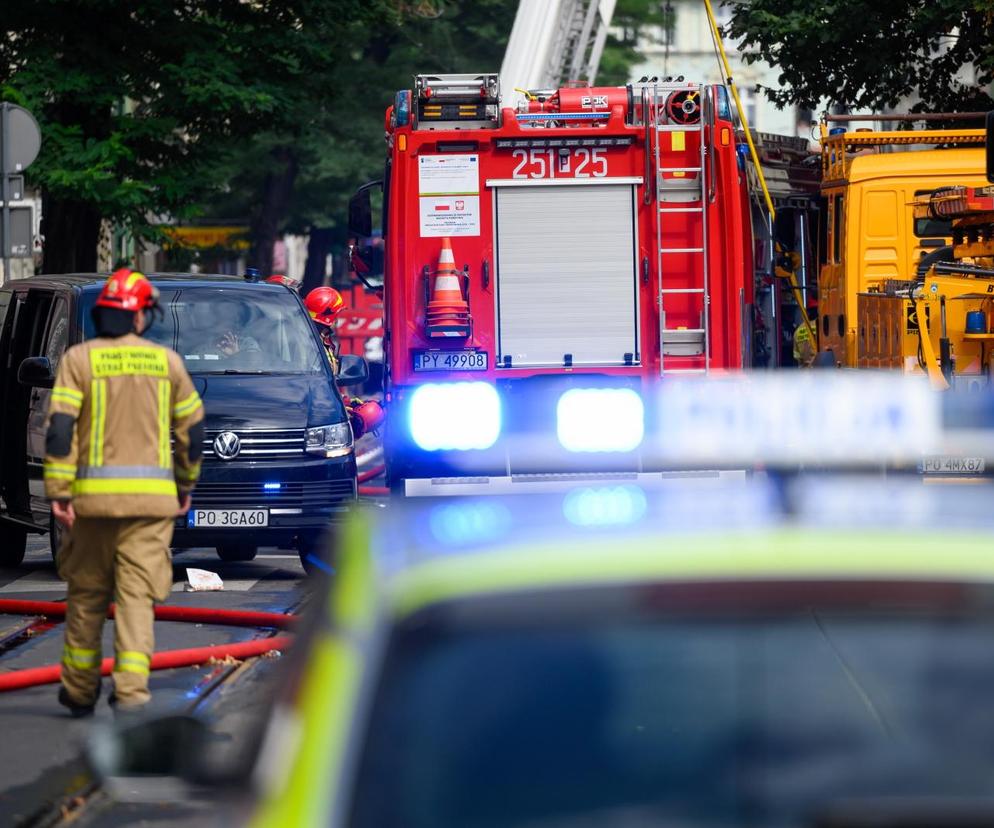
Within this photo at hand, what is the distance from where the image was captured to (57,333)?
1309 centimetres

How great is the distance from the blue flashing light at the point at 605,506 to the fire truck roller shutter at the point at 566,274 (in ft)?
34.6

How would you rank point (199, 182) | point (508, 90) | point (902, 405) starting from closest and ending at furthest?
point (902, 405) → point (199, 182) → point (508, 90)

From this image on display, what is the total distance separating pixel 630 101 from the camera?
44.6 feet

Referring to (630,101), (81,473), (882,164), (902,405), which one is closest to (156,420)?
(81,473)

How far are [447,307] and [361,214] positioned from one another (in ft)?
5.76

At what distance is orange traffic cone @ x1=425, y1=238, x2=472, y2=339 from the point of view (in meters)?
13.4

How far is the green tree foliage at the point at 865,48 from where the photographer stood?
24.4m

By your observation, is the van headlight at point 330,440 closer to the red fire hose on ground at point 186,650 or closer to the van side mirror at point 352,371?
the van side mirror at point 352,371

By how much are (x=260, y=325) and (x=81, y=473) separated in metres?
5.46

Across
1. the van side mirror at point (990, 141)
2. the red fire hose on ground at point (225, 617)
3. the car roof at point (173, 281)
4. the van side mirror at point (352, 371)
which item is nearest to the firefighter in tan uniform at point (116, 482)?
the red fire hose on ground at point (225, 617)

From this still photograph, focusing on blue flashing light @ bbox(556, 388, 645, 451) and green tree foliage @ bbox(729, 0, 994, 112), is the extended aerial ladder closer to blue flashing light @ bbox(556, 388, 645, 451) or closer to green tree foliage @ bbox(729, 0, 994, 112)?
green tree foliage @ bbox(729, 0, 994, 112)

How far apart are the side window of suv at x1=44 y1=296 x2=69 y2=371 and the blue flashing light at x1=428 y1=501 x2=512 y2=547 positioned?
33.4 ft

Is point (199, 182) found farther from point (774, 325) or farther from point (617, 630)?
point (617, 630)

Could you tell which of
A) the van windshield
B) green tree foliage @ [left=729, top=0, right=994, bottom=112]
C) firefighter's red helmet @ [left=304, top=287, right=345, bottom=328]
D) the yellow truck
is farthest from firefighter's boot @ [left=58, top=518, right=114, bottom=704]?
green tree foliage @ [left=729, top=0, right=994, bottom=112]
